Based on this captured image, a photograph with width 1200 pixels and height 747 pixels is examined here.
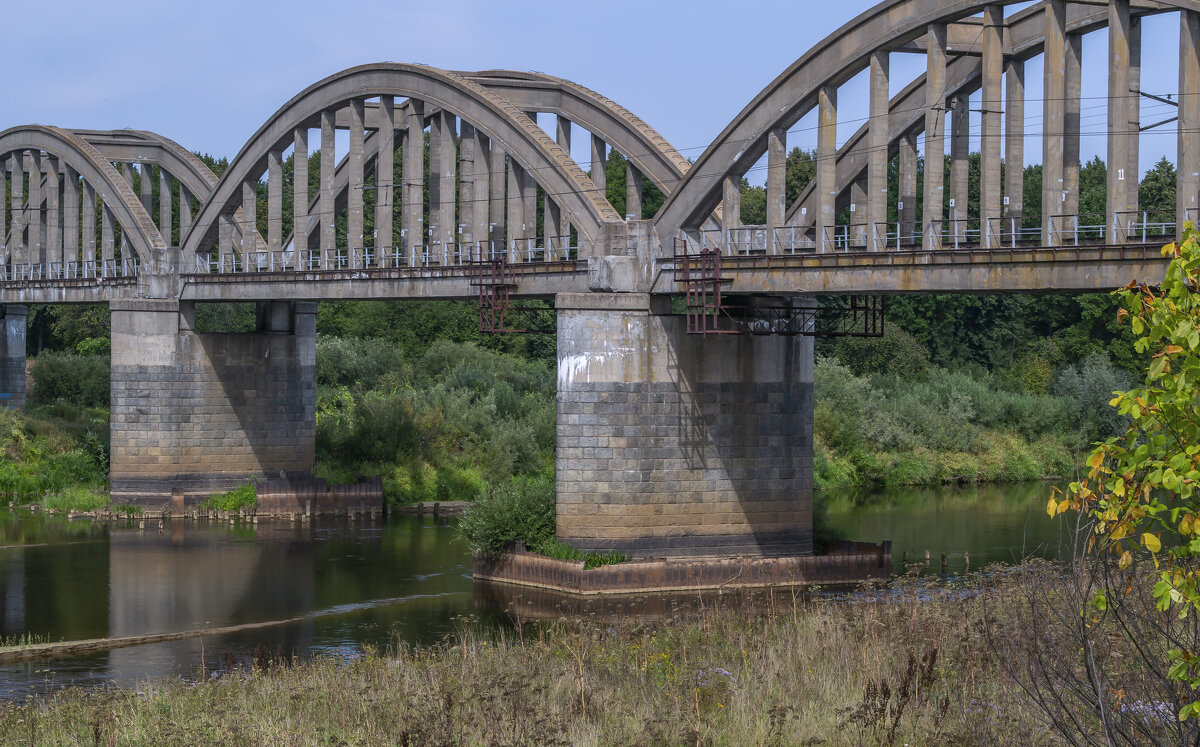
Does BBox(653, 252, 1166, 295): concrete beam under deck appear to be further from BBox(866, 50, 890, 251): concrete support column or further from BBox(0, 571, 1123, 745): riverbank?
BBox(0, 571, 1123, 745): riverbank

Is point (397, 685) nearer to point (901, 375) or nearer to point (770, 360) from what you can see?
point (770, 360)

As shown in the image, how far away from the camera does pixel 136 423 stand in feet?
157

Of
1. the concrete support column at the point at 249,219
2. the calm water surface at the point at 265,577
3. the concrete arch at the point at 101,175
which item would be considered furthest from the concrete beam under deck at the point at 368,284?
the calm water surface at the point at 265,577

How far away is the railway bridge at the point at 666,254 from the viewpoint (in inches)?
1076

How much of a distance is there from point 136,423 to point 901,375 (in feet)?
137

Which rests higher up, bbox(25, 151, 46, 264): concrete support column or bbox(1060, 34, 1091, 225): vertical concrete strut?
bbox(25, 151, 46, 264): concrete support column

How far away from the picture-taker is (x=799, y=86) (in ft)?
105

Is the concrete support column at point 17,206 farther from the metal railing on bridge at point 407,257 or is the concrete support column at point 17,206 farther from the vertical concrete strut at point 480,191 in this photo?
the vertical concrete strut at point 480,191

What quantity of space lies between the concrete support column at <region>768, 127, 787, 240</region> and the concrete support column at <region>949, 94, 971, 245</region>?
3.68 metres

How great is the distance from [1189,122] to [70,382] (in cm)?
5931

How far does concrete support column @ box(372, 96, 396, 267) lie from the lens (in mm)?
44438

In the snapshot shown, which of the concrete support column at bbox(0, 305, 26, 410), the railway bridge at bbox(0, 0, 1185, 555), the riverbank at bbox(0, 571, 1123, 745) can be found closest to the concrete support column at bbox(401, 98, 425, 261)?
the railway bridge at bbox(0, 0, 1185, 555)

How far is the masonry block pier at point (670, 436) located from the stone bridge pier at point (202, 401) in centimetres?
1987

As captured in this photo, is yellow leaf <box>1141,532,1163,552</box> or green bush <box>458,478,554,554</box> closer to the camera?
yellow leaf <box>1141,532,1163,552</box>
